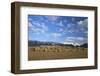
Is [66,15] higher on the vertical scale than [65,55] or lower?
higher

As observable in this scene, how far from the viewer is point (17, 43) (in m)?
1.72

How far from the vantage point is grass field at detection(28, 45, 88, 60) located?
1.80m

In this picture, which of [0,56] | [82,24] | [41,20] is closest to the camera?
[0,56]

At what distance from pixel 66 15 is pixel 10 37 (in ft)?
1.59

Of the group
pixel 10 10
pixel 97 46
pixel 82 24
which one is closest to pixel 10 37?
pixel 10 10

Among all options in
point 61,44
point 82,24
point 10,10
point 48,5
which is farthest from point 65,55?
point 10,10

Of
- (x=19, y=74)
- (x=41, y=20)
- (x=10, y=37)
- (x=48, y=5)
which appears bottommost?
(x=19, y=74)

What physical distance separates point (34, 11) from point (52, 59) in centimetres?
40

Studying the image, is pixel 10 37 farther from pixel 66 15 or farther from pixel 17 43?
pixel 66 15

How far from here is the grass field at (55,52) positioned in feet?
5.92

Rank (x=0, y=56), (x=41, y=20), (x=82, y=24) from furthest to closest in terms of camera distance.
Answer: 1. (x=82, y=24)
2. (x=41, y=20)
3. (x=0, y=56)

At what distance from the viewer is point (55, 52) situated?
1.88 m

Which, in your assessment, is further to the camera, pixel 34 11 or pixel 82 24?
pixel 82 24

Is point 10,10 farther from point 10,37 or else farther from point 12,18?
point 10,37
